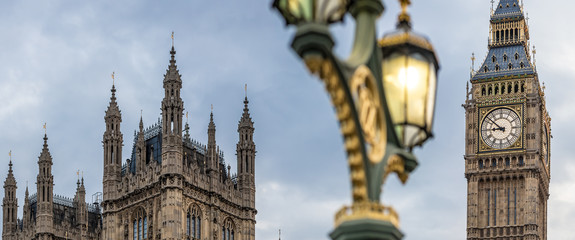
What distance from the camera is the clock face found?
12300 cm

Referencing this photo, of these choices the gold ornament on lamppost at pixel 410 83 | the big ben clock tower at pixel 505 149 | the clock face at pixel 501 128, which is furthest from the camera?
the clock face at pixel 501 128

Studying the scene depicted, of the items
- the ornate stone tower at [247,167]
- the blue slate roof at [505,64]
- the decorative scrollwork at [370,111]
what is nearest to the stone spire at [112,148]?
the ornate stone tower at [247,167]

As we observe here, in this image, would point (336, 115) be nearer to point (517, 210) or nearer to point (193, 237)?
point (193, 237)

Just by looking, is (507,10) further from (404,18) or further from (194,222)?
(404,18)

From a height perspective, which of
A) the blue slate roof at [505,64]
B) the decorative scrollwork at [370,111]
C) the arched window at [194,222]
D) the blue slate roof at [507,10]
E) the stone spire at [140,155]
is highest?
the blue slate roof at [507,10]

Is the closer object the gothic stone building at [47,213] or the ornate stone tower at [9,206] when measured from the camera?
the gothic stone building at [47,213]

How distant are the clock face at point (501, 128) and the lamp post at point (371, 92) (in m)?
114

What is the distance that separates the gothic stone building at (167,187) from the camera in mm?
82250

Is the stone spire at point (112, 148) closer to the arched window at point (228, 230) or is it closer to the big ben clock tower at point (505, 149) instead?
the arched window at point (228, 230)

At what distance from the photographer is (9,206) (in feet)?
325

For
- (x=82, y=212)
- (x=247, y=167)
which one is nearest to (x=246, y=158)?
(x=247, y=167)

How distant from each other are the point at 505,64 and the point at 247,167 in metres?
44.2

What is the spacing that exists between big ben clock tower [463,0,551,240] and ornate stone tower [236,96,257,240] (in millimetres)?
37585

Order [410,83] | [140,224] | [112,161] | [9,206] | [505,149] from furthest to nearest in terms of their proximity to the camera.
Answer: [505,149] < [9,206] < [112,161] < [140,224] < [410,83]
